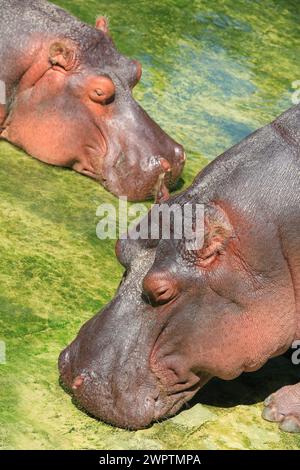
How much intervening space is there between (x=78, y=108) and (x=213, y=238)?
275cm

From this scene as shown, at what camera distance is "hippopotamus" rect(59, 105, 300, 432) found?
16.5 feet

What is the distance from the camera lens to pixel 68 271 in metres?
6.41

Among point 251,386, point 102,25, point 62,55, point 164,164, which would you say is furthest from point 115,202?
point 251,386

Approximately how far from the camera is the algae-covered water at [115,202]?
5.21 metres

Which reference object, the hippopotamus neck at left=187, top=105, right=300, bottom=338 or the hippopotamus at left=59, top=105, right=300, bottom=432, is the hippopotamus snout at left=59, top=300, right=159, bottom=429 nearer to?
the hippopotamus at left=59, top=105, right=300, bottom=432

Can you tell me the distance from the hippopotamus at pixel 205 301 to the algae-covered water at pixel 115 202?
7.7 inches

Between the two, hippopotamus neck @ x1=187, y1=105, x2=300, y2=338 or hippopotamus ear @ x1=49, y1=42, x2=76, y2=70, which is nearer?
hippopotamus neck @ x1=187, y1=105, x2=300, y2=338

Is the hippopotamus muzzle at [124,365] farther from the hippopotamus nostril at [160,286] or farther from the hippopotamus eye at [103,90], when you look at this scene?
the hippopotamus eye at [103,90]

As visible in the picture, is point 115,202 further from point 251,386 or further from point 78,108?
point 251,386

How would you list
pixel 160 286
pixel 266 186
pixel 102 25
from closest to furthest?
1. pixel 160 286
2. pixel 266 186
3. pixel 102 25

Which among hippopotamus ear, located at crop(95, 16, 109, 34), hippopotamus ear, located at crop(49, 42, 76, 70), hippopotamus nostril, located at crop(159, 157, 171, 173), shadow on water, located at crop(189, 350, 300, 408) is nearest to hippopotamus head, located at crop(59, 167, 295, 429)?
shadow on water, located at crop(189, 350, 300, 408)

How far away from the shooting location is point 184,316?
199 inches

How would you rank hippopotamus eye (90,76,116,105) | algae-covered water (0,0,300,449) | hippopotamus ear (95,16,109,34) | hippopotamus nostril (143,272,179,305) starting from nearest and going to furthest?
hippopotamus nostril (143,272,179,305) < algae-covered water (0,0,300,449) < hippopotamus eye (90,76,116,105) < hippopotamus ear (95,16,109,34)

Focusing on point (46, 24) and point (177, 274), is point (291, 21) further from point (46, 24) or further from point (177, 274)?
point (177, 274)
